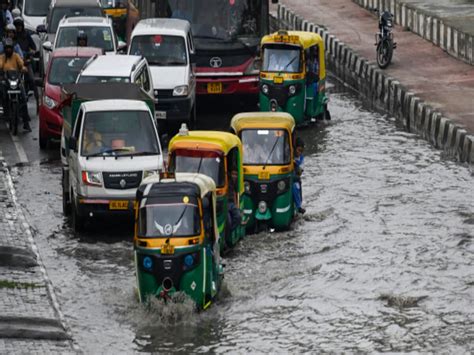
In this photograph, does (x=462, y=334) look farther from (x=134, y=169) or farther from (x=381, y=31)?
(x=381, y=31)

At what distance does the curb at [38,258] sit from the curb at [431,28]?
1339cm

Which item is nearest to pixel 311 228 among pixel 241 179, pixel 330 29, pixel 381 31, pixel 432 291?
pixel 241 179

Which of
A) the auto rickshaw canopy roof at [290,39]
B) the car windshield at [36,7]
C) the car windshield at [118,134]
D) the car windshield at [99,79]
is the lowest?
the car windshield at [36,7]

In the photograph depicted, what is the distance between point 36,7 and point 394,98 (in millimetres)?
10668

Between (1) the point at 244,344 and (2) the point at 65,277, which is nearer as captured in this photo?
(1) the point at 244,344

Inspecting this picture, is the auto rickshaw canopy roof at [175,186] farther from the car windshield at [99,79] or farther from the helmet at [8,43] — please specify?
the helmet at [8,43]

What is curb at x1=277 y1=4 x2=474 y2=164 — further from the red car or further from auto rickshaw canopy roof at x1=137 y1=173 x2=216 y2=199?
auto rickshaw canopy roof at x1=137 y1=173 x2=216 y2=199

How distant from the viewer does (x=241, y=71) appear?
107 feet

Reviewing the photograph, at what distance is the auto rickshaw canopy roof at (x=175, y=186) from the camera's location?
62.5 feet

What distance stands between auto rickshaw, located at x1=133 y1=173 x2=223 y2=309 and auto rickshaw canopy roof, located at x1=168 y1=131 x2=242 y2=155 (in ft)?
8.60

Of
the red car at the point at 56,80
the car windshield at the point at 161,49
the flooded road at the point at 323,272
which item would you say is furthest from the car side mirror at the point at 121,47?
the flooded road at the point at 323,272

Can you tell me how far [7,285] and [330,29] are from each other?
25427 millimetres

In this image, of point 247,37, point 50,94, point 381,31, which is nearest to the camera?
point 50,94

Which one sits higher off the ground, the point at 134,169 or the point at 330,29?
the point at 134,169
